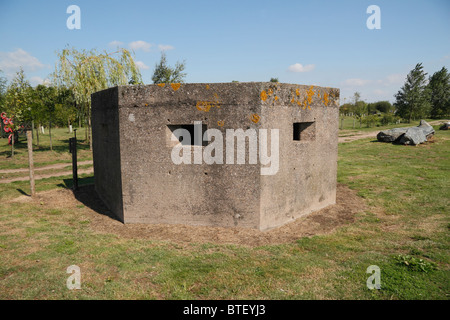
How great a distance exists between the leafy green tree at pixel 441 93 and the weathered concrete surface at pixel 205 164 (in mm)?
40629

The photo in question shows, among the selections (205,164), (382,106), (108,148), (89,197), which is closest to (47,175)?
(89,197)

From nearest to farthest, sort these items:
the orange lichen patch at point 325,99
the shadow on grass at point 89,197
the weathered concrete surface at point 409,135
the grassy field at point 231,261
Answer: the grassy field at point 231,261 < the orange lichen patch at point 325,99 < the shadow on grass at point 89,197 < the weathered concrete surface at point 409,135

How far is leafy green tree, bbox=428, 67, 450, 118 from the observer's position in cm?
3728

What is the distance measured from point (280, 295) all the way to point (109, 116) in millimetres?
5589

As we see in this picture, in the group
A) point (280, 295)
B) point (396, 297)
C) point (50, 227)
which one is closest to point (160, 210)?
point (50, 227)

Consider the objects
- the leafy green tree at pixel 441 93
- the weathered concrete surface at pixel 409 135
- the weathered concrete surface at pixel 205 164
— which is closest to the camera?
the weathered concrete surface at pixel 205 164

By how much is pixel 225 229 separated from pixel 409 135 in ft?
53.9

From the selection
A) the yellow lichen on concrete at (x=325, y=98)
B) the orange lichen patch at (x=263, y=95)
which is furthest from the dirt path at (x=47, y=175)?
the yellow lichen on concrete at (x=325, y=98)

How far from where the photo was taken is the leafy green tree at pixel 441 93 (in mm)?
37281

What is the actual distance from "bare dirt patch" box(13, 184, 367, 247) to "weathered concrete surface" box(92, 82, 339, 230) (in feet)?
0.61

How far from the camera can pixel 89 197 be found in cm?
892

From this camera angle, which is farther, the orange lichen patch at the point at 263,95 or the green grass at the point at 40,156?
the green grass at the point at 40,156

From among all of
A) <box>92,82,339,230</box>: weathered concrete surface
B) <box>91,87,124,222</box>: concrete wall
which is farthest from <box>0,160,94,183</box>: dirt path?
<box>92,82,339,230</box>: weathered concrete surface

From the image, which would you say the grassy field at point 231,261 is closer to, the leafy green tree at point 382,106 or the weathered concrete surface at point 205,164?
the weathered concrete surface at point 205,164
